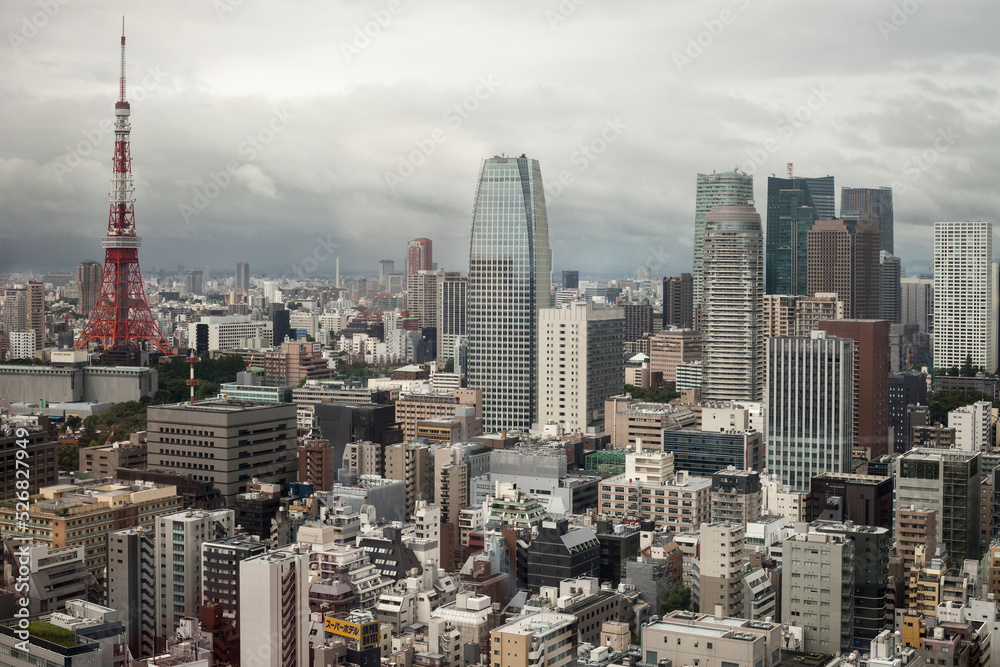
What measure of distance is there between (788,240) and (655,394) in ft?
50.4

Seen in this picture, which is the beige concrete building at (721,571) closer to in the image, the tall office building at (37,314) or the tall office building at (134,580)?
the tall office building at (134,580)

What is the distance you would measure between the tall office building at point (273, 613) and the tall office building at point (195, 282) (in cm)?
3541

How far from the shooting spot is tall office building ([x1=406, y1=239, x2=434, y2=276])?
46.7m

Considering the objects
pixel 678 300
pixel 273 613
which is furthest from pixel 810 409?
pixel 678 300

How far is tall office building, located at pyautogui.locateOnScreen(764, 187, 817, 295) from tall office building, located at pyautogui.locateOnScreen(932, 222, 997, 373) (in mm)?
5321

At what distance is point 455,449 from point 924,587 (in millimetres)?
7492

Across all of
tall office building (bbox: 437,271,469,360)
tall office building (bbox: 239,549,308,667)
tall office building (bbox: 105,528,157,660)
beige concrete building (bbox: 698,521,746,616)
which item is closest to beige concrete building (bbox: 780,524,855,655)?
beige concrete building (bbox: 698,521,746,616)

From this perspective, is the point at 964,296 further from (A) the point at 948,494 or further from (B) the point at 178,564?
(B) the point at 178,564

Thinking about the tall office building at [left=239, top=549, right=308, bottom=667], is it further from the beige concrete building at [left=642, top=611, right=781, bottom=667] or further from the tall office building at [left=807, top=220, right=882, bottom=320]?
the tall office building at [left=807, top=220, right=882, bottom=320]

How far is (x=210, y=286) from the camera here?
48688mm

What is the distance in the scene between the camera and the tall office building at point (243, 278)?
46606 millimetres

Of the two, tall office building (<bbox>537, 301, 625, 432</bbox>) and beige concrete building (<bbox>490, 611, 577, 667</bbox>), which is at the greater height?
tall office building (<bbox>537, 301, 625, 432</bbox>)

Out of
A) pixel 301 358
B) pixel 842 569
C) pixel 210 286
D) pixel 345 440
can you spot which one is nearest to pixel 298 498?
pixel 345 440

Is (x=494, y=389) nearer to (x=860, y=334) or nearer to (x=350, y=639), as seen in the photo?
(x=860, y=334)
